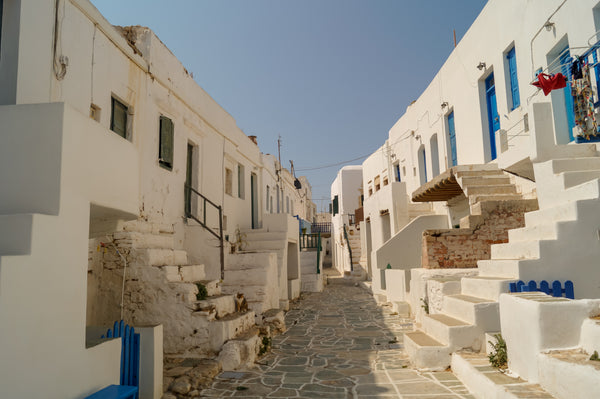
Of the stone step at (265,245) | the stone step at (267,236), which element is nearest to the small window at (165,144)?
the stone step at (265,245)

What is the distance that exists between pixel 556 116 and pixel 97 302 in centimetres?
839

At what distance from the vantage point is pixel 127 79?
7262mm

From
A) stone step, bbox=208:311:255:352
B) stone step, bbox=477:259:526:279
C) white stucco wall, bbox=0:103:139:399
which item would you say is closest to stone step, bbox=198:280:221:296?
stone step, bbox=208:311:255:352

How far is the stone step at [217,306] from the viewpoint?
6.12 meters

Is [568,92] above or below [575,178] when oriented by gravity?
above

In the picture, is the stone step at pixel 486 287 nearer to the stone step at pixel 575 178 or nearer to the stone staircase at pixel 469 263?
the stone staircase at pixel 469 263

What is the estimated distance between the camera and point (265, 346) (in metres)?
6.98

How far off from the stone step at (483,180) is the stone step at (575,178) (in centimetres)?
345

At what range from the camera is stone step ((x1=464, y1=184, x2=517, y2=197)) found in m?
9.02

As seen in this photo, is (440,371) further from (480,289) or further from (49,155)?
(49,155)

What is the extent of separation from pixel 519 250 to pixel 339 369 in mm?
3049

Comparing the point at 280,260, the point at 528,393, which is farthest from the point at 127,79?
the point at 528,393

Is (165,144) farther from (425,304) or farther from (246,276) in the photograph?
(425,304)

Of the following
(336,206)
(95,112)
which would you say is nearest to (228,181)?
(95,112)
